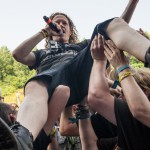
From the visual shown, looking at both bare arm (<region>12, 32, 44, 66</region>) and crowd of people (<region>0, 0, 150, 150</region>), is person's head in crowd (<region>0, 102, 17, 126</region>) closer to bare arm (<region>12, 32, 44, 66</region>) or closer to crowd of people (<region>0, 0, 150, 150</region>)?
crowd of people (<region>0, 0, 150, 150</region>)

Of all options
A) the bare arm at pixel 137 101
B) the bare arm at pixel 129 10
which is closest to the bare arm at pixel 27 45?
the bare arm at pixel 129 10

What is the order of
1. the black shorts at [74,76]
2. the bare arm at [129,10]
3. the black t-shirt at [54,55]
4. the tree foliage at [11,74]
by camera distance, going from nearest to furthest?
the black shorts at [74,76] → the bare arm at [129,10] → the black t-shirt at [54,55] → the tree foliage at [11,74]

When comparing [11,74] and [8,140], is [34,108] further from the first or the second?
[11,74]

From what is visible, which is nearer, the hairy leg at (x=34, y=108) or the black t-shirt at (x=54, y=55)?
the hairy leg at (x=34, y=108)

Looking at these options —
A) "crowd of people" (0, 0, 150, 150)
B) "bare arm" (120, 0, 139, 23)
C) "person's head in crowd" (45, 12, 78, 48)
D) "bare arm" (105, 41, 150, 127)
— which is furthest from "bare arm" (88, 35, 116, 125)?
"person's head in crowd" (45, 12, 78, 48)

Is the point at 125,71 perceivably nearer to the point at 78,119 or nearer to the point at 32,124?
the point at 32,124

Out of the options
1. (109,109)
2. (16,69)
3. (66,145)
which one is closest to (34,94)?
(109,109)

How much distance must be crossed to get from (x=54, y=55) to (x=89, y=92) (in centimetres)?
48

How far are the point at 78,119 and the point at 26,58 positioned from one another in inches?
21.4

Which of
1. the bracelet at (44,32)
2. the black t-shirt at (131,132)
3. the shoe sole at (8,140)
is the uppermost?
the bracelet at (44,32)

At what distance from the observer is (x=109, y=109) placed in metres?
1.42

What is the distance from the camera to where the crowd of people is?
A: 1168mm

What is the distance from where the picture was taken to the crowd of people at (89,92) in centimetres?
117

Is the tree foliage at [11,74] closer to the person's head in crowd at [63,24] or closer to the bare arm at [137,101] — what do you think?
the person's head in crowd at [63,24]
